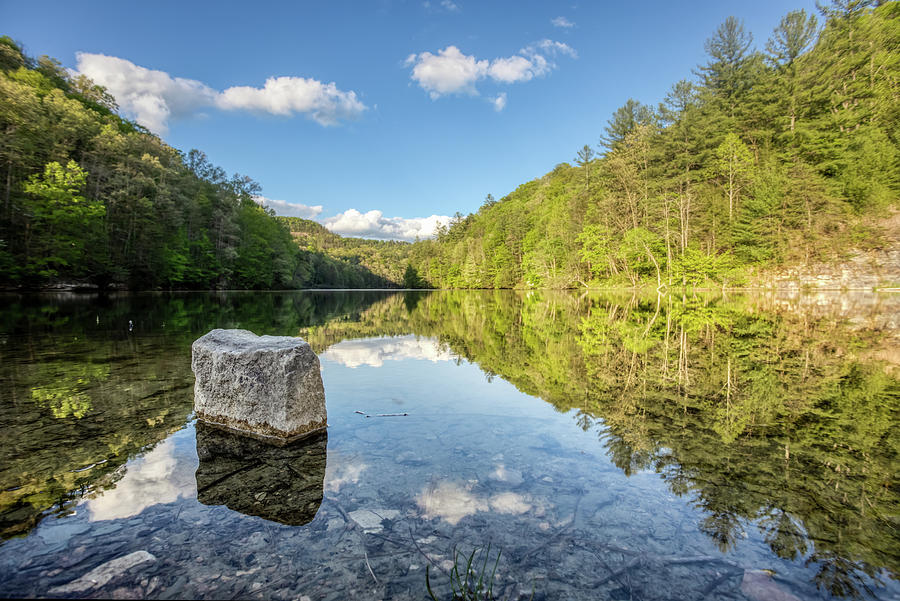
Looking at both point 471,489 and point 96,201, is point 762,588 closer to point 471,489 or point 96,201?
point 471,489

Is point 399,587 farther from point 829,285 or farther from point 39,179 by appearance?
point 829,285

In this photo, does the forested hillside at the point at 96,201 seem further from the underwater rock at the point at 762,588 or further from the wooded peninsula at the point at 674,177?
the underwater rock at the point at 762,588

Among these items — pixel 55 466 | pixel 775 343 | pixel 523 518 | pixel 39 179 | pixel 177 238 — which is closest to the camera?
pixel 523 518

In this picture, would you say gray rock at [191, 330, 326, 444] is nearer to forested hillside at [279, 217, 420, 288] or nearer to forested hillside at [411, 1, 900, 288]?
forested hillside at [411, 1, 900, 288]

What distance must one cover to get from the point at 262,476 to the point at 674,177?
46.3 meters

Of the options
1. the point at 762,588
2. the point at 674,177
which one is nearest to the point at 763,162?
the point at 674,177

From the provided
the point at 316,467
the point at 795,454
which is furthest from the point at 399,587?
the point at 795,454

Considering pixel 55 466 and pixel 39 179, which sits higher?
pixel 39 179

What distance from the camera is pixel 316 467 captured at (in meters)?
3.28

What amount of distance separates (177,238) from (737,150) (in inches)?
2279

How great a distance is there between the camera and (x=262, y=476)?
3078mm

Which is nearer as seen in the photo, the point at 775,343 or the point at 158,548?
the point at 158,548

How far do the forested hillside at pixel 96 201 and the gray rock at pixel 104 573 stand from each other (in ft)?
116

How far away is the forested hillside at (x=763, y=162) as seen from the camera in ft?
106
